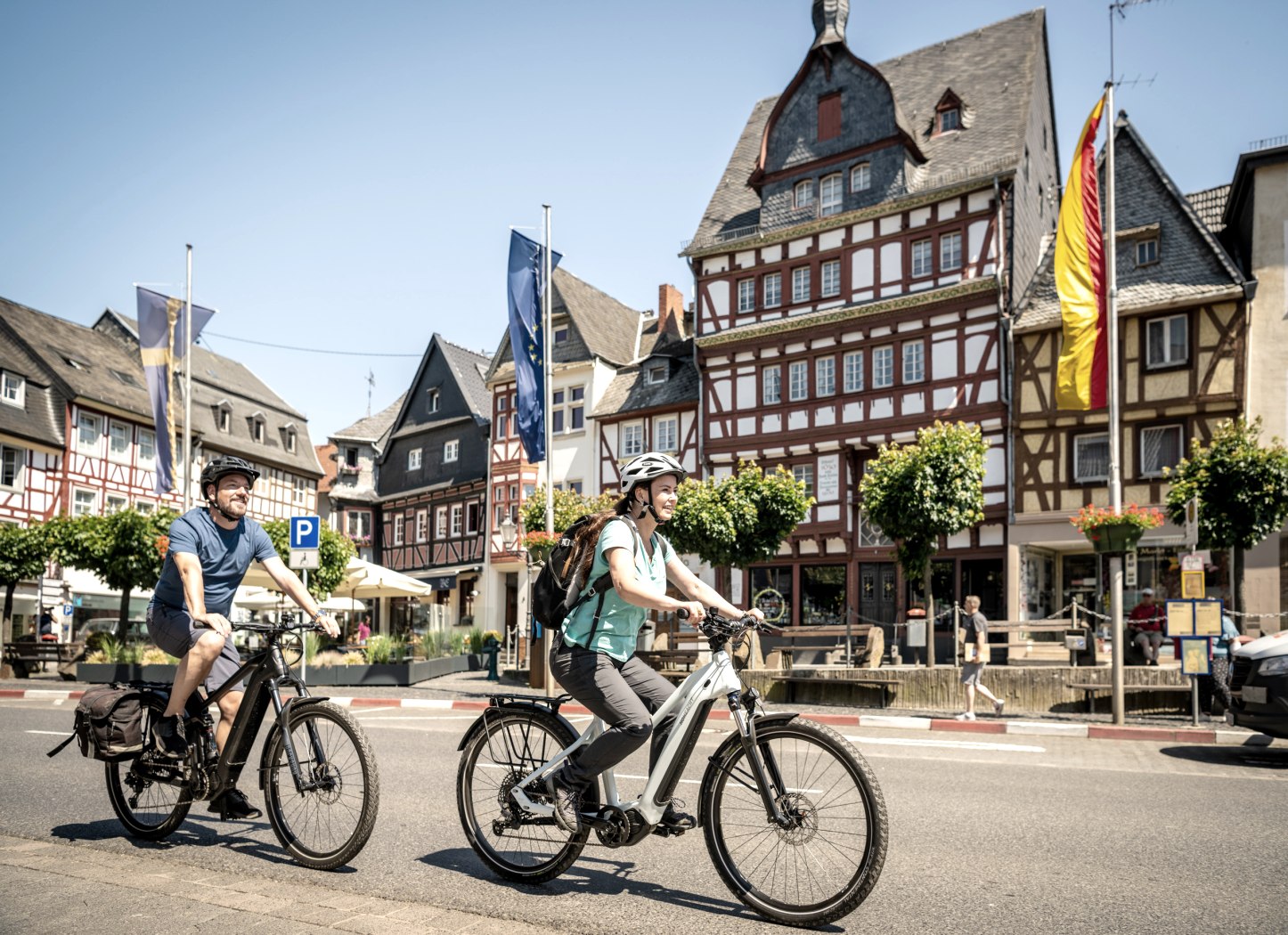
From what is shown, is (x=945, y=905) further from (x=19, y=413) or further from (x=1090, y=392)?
(x=19, y=413)

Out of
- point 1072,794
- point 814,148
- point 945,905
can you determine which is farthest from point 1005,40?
point 945,905

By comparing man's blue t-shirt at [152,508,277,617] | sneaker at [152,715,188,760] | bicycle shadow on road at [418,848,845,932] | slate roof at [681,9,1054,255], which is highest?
slate roof at [681,9,1054,255]

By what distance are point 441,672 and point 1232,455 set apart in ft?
56.8

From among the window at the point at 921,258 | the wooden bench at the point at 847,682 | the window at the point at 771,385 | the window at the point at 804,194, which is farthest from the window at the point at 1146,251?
the wooden bench at the point at 847,682

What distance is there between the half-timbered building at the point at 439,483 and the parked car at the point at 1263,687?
1385 inches

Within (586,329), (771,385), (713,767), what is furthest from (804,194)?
(713,767)

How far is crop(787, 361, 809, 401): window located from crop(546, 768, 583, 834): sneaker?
28871 mm

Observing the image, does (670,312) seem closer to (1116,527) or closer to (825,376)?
(825,376)

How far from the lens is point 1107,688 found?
15812 millimetres

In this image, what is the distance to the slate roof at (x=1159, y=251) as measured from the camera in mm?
27344

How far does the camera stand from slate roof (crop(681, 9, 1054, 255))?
31.2m

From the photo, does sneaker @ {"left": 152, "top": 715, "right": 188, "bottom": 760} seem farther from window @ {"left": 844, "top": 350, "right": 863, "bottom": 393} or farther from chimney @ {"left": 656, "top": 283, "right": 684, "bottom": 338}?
chimney @ {"left": 656, "top": 283, "right": 684, "bottom": 338}

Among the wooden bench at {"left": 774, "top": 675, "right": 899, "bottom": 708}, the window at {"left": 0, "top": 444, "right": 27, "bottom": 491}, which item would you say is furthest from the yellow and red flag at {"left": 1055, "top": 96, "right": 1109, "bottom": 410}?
the window at {"left": 0, "top": 444, "right": 27, "bottom": 491}

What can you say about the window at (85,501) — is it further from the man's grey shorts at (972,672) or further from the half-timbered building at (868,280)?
the man's grey shorts at (972,672)
